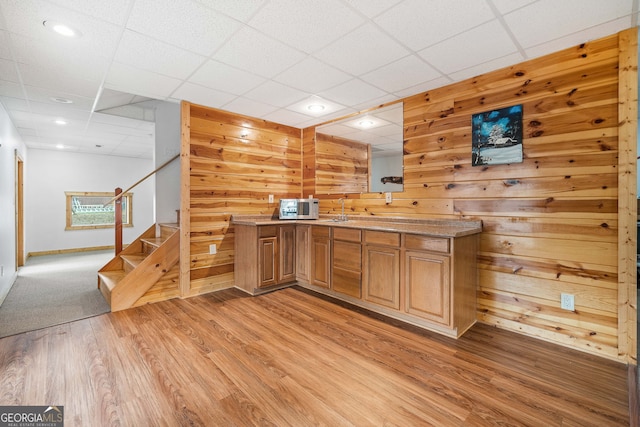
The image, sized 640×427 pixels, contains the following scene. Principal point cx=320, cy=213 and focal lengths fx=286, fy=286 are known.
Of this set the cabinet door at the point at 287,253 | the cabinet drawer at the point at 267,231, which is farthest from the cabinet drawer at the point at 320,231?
the cabinet drawer at the point at 267,231

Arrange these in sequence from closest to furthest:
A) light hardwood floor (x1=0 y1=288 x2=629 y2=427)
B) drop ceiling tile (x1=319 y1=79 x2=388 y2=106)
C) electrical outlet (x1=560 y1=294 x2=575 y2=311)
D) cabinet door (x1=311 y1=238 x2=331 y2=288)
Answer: light hardwood floor (x1=0 y1=288 x2=629 y2=427), electrical outlet (x1=560 y1=294 x2=575 y2=311), drop ceiling tile (x1=319 y1=79 x2=388 y2=106), cabinet door (x1=311 y1=238 x2=331 y2=288)

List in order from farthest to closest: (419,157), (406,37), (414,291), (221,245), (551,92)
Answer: (221,245), (419,157), (414,291), (551,92), (406,37)

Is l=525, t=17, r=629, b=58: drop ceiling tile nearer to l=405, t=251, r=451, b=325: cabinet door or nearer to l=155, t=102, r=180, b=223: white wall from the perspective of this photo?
l=405, t=251, r=451, b=325: cabinet door

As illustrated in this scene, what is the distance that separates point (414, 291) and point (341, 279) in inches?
36.0

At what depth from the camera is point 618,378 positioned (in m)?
1.90

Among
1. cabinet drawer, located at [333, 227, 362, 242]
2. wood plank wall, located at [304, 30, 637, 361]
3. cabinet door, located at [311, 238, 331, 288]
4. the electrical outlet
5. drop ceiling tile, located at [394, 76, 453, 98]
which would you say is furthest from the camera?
cabinet door, located at [311, 238, 331, 288]

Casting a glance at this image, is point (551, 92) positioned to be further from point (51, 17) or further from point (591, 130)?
point (51, 17)

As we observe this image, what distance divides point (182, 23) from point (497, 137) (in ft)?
9.10

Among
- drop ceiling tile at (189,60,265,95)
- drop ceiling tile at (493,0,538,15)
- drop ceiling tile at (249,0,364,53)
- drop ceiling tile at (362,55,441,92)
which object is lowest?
drop ceiling tile at (493,0,538,15)

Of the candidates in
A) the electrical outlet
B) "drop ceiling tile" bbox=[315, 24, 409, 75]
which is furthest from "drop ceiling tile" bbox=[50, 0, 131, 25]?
the electrical outlet

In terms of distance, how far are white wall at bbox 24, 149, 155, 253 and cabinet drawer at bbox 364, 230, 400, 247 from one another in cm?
732

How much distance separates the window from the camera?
7.06 m

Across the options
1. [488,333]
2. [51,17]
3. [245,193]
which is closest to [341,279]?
[488,333]

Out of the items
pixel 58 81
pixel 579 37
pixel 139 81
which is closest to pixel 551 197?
pixel 579 37
